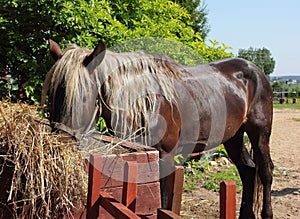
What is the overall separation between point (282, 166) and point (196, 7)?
8.80 meters

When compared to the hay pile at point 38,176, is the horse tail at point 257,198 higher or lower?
lower

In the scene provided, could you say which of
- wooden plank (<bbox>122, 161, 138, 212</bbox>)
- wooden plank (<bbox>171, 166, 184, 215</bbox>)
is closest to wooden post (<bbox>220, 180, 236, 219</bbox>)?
wooden plank (<bbox>171, 166, 184, 215</bbox>)

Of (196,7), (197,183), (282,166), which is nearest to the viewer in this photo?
(197,183)

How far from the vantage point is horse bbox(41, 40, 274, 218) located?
8.00 feet

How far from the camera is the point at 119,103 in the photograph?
104 inches

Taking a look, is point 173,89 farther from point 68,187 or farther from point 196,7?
point 196,7

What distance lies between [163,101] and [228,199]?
1748 mm

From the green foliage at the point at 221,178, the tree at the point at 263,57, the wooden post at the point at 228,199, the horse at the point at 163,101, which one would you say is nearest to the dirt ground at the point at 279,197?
the green foliage at the point at 221,178

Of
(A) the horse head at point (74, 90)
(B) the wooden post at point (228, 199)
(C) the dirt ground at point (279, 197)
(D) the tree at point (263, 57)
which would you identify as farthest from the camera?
(D) the tree at point (263, 57)

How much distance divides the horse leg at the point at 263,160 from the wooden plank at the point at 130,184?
267 centimetres

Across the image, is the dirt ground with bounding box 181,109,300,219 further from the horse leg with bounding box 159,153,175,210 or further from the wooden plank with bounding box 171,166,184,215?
the wooden plank with bounding box 171,166,184,215

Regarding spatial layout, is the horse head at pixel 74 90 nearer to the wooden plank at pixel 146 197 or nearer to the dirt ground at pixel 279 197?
the wooden plank at pixel 146 197

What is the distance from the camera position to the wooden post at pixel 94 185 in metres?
1.68

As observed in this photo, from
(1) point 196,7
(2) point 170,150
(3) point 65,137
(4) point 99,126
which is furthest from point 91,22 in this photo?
(1) point 196,7
